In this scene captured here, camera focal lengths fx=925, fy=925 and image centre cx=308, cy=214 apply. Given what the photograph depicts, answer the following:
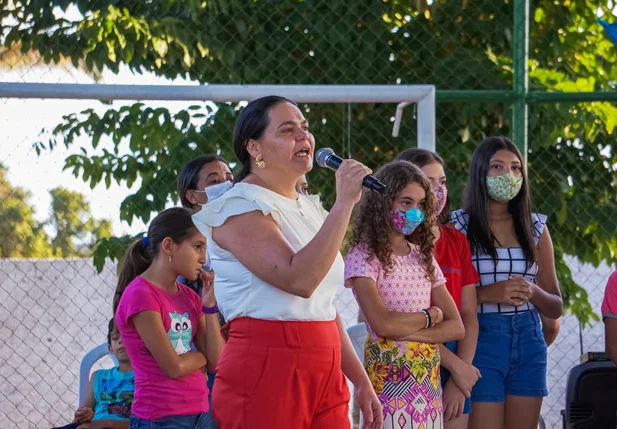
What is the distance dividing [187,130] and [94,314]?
1.69m

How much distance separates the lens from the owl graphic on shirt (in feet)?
10.9

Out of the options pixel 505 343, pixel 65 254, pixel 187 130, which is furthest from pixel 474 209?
pixel 65 254

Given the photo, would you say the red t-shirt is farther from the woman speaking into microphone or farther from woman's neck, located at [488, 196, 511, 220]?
the woman speaking into microphone

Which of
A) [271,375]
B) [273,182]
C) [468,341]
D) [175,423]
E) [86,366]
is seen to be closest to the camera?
[271,375]

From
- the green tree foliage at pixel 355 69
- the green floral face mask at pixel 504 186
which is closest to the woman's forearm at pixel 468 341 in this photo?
the green floral face mask at pixel 504 186

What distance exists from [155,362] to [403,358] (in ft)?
2.87

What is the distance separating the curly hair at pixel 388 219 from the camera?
131 inches

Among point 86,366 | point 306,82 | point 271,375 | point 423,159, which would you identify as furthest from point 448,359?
point 306,82

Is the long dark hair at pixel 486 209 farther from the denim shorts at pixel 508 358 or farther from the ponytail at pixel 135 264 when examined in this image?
the ponytail at pixel 135 264

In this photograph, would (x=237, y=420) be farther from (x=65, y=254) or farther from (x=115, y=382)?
(x=65, y=254)

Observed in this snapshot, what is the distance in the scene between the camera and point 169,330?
10.8 ft

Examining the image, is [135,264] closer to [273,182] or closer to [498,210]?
[273,182]

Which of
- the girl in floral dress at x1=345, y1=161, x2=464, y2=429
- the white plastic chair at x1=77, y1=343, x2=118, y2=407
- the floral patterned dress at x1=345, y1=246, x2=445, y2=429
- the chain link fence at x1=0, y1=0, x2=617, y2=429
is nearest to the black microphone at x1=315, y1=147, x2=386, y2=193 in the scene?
the girl in floral dress at x1=345, y1=161, x2=464, y2=429

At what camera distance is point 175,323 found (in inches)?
131
